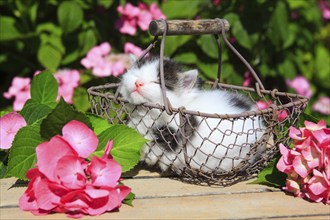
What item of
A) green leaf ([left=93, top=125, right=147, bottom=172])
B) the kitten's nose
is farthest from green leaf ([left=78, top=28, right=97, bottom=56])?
green leaf ([left=93, top=125, right=147, bottom=172])

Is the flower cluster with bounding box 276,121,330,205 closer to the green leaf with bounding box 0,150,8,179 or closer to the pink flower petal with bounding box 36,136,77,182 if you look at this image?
the pink flower petal with bounding box 36,136,77,182

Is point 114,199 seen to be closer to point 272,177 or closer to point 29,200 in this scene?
point 29,200

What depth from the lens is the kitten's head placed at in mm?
1853

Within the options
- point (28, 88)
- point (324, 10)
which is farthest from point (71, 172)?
point (324, 10)

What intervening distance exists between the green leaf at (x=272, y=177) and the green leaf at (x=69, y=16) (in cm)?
162

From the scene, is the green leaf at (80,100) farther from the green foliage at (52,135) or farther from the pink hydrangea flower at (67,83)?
the green foliage at (52,135)

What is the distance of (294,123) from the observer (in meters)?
1.90

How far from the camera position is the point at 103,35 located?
3.33 metres

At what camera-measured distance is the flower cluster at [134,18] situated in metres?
3.24

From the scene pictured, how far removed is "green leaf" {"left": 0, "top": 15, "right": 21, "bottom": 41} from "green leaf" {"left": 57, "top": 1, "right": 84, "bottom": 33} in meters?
0.28

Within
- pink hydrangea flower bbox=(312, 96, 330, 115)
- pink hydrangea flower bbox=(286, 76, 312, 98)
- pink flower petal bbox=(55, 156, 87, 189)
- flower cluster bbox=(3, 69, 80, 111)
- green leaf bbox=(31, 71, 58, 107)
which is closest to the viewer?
pink flower petal bbox=(55, 156, 87, 189)

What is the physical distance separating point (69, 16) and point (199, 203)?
175cm

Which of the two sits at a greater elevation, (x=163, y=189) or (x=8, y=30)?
(x=8, y=30)

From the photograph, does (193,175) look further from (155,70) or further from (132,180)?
(155,70)
